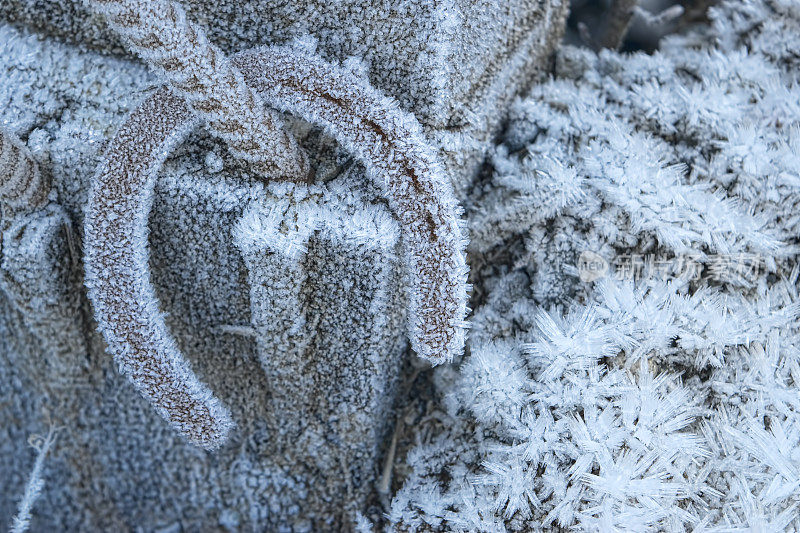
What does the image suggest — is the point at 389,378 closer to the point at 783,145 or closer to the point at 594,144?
the point at 594,144

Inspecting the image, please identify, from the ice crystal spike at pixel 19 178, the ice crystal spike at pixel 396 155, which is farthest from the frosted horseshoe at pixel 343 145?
the ice crystal spike at pixel 19 178

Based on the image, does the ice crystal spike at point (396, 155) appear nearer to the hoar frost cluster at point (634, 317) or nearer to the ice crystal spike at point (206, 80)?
the ice crystal spike at point (206, 80)

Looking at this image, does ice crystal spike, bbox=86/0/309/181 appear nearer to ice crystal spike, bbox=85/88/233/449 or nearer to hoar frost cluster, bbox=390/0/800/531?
ice crystal spike, bbox=85/88/233/449

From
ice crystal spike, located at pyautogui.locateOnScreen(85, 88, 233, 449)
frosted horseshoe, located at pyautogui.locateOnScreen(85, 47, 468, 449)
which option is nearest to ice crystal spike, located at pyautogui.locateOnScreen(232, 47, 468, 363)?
frosted horseshoe, located at pyautogui.locateOnScreen(85, 47, 468, 449)

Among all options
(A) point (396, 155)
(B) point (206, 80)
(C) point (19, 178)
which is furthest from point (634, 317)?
(C) point (19, 178)

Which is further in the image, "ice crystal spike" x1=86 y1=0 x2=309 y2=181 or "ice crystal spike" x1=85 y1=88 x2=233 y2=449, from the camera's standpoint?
"ice crystal spike" x1=85 y1=88 x2=233 y2=449

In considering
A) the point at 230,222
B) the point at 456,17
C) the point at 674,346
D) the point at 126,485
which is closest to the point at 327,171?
the point at 230,222
